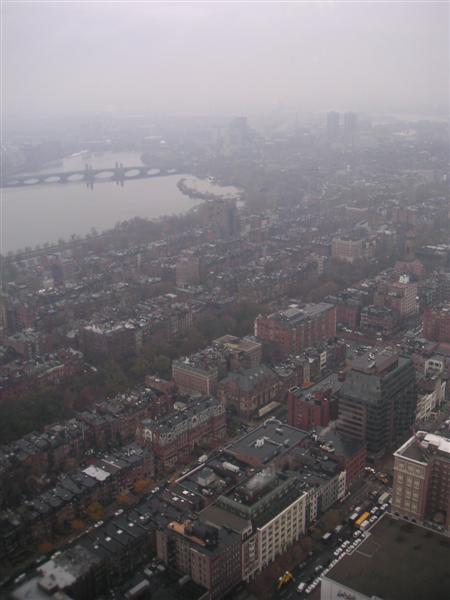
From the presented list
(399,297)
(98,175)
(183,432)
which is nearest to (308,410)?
(183,432)

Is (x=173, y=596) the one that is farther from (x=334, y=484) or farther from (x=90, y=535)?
(x=334, y=484)

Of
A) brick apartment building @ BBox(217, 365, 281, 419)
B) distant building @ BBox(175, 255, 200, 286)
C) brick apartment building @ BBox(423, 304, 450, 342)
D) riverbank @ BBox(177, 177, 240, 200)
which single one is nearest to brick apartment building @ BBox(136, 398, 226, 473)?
brick apartment building @ BBox(217, 365, 281, 419)

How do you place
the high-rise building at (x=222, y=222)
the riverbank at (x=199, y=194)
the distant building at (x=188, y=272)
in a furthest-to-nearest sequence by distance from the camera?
1. the riverbank at (x=199, y=194)
2. the high-rise building at (x=222, y=222)
3. the distant building at (x=188, y=272)

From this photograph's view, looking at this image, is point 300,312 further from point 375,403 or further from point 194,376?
point 375,403

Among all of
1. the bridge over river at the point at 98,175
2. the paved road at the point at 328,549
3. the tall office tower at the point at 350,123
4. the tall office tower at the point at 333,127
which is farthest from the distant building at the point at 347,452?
the tall office tower at the point at 333,127

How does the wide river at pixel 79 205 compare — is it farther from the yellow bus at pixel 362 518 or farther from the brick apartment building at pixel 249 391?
the yellow bus at pixel 362 518

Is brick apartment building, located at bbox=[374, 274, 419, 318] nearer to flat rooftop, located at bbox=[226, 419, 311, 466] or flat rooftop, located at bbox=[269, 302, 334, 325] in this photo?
flat rooftop, located at bbox=[269, 302, 334, 325]

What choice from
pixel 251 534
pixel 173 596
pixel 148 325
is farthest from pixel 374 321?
pixel 173 596
